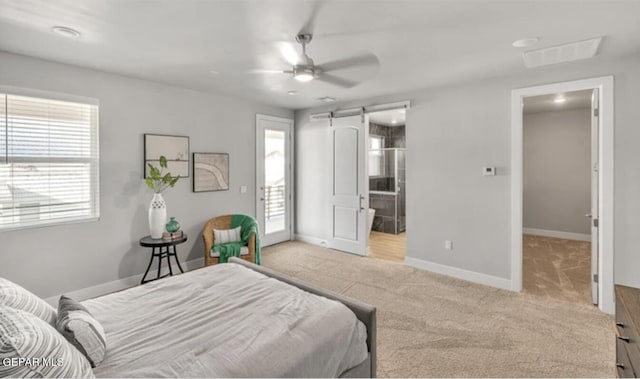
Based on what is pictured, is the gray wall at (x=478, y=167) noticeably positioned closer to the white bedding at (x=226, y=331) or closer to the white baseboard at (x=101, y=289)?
the white bedding at (x=226, y=331)

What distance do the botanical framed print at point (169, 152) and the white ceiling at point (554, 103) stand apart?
518cm

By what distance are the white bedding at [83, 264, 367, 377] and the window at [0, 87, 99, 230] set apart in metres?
1.90

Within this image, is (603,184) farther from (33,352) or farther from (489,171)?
(33,352)

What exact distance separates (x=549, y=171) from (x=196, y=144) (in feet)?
22.2

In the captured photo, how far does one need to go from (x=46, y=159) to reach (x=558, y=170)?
27.0 ft

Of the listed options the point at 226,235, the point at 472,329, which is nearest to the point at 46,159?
the point at 226,235

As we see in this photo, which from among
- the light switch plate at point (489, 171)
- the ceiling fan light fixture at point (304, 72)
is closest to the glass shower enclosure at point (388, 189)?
the light switch plate at point (489, 171)

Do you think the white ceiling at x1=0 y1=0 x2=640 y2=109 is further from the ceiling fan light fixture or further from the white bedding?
the white bedding

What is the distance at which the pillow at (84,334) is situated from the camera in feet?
4.41

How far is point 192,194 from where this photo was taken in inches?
173

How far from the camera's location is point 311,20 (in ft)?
7.45

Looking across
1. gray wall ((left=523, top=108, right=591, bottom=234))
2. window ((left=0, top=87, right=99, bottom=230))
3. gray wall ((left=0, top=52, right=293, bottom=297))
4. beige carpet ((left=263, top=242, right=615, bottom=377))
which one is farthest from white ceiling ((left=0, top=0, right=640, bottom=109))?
gray wall ((left=523, top=108, right=591, bottom=234))

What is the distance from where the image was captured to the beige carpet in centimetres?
225

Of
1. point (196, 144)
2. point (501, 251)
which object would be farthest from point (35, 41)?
point (501, 251)
